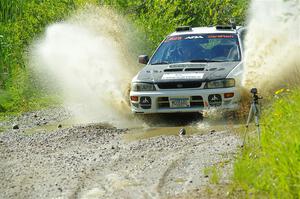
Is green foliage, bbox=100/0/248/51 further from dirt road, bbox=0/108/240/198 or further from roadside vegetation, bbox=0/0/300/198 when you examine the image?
dirt road, bbox=0/108/240/198

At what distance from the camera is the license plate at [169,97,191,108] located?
40.2 feet

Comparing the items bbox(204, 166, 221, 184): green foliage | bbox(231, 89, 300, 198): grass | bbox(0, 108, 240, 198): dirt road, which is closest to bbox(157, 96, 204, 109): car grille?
bbox(0, 108, 240, 198): dirt road

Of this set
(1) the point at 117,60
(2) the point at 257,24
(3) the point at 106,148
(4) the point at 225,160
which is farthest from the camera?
(1) the point at 117,60

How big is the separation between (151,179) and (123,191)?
22.3 inches

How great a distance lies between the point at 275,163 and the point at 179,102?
225 inches

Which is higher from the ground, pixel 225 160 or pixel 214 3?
pixel 225 160

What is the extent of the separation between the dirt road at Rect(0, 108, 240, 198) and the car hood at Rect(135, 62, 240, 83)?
919 mm

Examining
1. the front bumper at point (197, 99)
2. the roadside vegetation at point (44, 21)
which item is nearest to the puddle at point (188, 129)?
the front bumper at point (197, 99)

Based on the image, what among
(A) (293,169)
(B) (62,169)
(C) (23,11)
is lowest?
(C) (23,11)

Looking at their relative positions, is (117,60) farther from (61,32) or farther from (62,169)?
(62,169)

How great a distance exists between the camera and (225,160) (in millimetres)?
8648

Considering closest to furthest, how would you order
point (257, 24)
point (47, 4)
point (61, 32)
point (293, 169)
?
point (293, 169) < point (257, 24) < point (61, 32) < point (47, 4)

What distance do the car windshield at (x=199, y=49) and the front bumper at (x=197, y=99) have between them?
1.20 metres

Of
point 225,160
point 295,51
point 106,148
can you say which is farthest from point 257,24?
point 225,160
